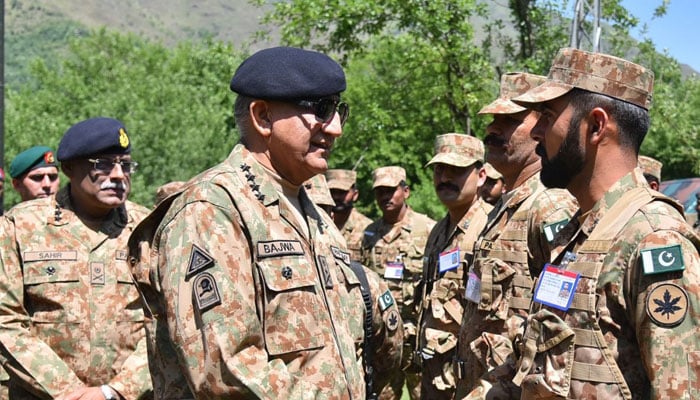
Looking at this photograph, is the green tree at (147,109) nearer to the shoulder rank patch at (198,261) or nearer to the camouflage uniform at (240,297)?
the camouflage uniform at (240,297)

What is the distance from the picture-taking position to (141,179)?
27.2 metres

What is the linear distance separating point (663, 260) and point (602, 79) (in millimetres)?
772

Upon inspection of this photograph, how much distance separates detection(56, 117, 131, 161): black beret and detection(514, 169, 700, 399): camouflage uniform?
278 cm

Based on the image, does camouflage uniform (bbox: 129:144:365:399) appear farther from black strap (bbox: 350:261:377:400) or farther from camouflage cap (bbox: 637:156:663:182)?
camouflage cap (bbox: 637:156:663:182)

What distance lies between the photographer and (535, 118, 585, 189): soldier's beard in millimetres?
3176

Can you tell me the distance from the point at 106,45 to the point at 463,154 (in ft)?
149

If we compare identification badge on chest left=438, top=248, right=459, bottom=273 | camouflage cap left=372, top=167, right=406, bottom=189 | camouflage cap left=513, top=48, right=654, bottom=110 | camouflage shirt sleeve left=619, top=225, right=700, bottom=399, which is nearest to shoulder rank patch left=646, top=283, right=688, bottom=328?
camouflage shirt sleeve left=619, top=225, right=700, bottom=399

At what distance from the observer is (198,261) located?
2779mm

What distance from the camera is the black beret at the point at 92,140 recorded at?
4832 millimetres

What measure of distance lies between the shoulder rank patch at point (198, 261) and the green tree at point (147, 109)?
19244 mm

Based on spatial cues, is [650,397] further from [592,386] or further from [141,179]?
[141,179]

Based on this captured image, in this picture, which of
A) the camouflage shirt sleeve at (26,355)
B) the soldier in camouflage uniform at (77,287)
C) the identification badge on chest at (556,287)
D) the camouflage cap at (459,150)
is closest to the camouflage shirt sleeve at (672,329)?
the identification badge on chest at (556,287)

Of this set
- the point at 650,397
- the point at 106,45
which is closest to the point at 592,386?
the point at 650,397

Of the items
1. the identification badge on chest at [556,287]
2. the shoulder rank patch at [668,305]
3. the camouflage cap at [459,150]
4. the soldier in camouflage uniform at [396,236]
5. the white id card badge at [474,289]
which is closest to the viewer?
the shoulder rank patch at [668,305]
